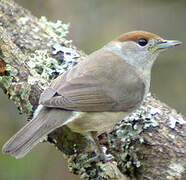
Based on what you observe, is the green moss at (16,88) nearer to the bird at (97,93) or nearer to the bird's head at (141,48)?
the bird at (97,93)

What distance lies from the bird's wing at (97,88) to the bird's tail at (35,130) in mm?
147

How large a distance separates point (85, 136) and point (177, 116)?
1123mm

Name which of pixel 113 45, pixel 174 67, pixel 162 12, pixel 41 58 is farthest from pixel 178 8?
pixel 41 58

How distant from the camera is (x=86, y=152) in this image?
14.7 ft

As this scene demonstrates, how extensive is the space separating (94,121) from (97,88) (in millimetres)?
391

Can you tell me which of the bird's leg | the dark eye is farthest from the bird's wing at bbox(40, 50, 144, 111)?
the dark eye

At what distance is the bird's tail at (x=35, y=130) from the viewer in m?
4.01

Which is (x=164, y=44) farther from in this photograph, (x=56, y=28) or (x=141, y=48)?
(x=56, y=28)

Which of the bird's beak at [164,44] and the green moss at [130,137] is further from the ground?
the bird's beak at [164,44]

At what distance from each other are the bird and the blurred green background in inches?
105

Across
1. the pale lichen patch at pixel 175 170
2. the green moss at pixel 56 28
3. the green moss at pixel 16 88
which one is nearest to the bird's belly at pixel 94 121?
the green moss at pixel 16 88

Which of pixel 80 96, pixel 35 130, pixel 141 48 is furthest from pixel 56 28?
pixel 35 130

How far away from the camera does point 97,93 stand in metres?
4.77

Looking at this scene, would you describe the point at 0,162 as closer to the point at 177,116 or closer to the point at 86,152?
the point at 86,152
